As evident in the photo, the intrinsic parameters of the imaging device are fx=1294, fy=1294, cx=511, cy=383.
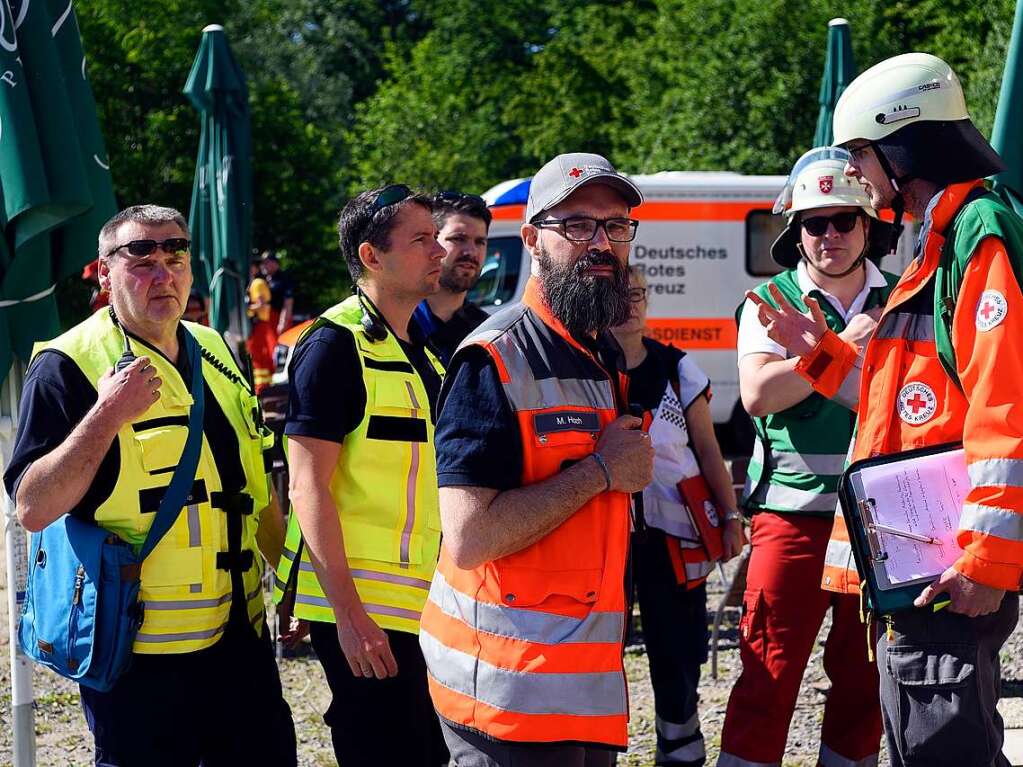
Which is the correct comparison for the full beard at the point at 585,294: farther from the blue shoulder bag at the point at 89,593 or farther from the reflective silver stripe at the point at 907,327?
the blue shoulder bag at the point at 89,593

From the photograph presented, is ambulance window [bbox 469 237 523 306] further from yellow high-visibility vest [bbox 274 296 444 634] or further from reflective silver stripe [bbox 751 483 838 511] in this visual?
yellow high-visibility vest [bbox 274 296 444 634]

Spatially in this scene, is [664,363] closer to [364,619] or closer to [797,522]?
[797,522]

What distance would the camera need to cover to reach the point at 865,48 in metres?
21.8

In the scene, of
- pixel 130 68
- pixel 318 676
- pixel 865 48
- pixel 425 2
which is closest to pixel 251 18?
pixel 425 2

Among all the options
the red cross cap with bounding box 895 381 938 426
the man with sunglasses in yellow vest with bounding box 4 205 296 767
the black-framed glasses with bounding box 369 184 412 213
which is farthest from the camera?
the black-framed glasses with bounding box 369 184 412 213

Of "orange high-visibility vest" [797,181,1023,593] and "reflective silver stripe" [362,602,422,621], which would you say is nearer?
"orange high-visibility vest" [797,181,1023,593]

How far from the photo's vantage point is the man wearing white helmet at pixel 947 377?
2623 mm

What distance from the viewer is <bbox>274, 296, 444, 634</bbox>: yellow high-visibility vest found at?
11.6 feet

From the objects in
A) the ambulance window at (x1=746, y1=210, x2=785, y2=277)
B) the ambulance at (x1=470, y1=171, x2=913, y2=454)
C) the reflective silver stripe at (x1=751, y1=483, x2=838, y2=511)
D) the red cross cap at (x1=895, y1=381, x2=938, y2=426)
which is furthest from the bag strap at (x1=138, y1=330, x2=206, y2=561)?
the ambulance window at (x1=746, y1=210, x2=785, y2=277)

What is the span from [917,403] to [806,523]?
4.47 ft

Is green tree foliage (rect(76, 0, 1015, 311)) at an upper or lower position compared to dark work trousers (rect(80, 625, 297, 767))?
upper

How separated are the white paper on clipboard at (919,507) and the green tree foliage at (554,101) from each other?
1614 cm

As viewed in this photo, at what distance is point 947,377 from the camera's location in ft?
9.29

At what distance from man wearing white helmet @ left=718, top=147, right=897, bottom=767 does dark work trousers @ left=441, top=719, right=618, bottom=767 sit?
1565mm
